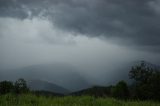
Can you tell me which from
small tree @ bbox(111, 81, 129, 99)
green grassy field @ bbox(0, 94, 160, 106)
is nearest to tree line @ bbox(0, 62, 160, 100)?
small tree @ bbox(111, 81, 129, 99)

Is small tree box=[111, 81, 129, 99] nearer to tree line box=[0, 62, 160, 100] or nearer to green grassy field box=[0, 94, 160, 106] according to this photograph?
tree line box=[0, 62, 160, 100]

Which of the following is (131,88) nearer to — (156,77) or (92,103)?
(156,77)

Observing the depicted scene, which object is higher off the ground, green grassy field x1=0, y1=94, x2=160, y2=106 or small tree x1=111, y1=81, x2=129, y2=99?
small tree x1=111, y1=81, x2=129, y2=99

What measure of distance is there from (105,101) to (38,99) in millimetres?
3846

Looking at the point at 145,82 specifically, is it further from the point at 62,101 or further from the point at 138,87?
the point at 62,101

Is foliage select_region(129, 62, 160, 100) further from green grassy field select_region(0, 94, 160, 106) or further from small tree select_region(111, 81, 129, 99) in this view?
green grassy field select_region(0, 94, 160, 106)

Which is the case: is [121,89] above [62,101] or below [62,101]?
above

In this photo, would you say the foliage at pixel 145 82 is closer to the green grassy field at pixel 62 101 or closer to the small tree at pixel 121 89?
the small tree at pixel 121 89

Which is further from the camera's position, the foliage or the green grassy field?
the foliage

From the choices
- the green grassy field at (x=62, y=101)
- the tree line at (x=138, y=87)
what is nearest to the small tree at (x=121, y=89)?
the tree line at (x=138, y=87)

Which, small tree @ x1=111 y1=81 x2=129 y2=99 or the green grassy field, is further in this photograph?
small tree @ x1=111 y1=81 x2=129 y2=99

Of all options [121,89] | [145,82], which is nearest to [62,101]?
[121,89]

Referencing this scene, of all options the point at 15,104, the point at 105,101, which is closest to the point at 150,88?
the point at 105,101

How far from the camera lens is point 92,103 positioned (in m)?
18.0
